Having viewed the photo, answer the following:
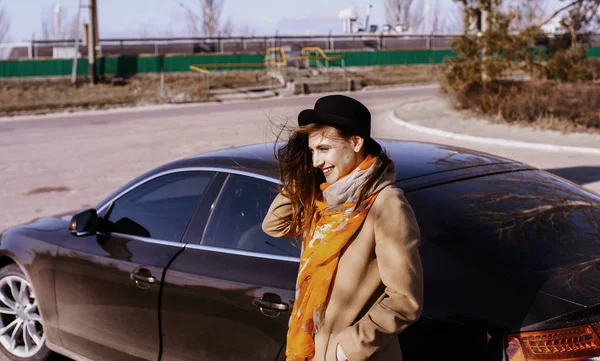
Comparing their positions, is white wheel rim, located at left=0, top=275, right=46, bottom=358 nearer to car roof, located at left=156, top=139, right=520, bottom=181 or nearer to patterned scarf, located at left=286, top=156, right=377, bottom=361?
car roof, located at left=156, top=139, right=520, bottom=181

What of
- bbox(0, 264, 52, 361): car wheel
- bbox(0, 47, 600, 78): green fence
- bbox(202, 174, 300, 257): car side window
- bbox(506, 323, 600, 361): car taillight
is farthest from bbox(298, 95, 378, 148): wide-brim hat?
bbox(0, 47, 600, 78): green fence

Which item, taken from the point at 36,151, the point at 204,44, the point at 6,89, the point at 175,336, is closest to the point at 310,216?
the point at 175,336

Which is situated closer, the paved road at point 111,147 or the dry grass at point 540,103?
the paved road at point 111,147

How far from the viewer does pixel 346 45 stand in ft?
187

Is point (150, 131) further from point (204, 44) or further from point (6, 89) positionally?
point (204, 44)

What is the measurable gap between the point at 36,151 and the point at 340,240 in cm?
1592

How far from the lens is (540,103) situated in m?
19.1

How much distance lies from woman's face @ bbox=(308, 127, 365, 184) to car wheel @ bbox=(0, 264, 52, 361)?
2.87 metres

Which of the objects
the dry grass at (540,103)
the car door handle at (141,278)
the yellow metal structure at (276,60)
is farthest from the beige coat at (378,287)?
the yellow metal structure at (276,60)

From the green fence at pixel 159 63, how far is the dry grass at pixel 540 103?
20.3m

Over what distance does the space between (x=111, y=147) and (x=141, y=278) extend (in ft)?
46.2

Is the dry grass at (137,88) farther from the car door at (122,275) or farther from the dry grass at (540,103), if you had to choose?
the car door at (122,275)

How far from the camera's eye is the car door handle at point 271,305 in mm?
3149

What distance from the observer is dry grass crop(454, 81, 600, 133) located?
58.9 feet
